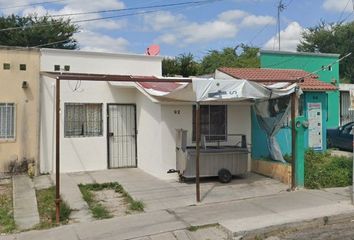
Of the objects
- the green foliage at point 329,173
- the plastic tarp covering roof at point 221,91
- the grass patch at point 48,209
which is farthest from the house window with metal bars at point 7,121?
the green foliage at point 329,173

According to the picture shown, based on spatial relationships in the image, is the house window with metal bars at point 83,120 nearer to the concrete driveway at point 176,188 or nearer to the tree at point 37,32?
the concrete driveway at point 176,188

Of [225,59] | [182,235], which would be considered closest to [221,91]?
[182,235]

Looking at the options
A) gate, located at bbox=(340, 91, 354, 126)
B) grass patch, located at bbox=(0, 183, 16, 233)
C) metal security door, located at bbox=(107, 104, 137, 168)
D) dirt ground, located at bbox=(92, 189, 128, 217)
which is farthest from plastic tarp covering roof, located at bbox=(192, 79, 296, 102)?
gate, located at bbox=(340, 91, 354, 126)

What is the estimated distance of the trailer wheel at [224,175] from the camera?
1200cm

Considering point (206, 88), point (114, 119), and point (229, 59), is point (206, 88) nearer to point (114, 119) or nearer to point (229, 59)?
point (114, 119)

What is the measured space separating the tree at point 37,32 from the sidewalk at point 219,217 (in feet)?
96.9

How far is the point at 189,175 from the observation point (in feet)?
38.6

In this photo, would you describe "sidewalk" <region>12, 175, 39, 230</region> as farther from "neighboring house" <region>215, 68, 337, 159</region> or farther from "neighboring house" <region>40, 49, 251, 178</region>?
"neighboring house" <region>215, 68, 337, 159</region>

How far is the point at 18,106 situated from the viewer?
13.1 m

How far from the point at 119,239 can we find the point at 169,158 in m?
5.16

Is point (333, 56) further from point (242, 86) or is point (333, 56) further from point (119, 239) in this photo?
point (119, 239)

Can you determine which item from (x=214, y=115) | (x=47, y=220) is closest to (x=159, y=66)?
(x=214, y=115)

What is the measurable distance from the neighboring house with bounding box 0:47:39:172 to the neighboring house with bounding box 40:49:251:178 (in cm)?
28

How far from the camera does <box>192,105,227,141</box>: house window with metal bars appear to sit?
13.1 metres
